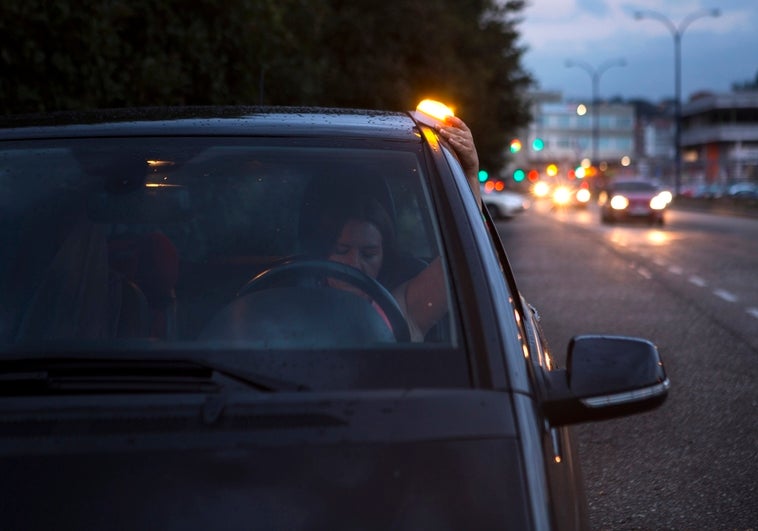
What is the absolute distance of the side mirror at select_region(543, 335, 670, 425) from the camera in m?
2.42

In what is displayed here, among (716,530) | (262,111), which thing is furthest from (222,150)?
(716,530)

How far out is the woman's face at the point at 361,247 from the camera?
3178mm

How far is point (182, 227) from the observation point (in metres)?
2.94

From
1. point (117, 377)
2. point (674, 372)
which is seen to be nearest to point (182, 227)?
point (117, 377)

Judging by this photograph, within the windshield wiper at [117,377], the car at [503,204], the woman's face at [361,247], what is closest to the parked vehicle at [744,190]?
the car at [503,204]

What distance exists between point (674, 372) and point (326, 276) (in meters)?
6.40

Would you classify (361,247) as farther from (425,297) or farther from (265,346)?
(265,346)

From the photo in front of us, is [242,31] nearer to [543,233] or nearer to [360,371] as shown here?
[360,371]

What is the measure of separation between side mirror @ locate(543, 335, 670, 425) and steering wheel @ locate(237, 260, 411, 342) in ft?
1.64

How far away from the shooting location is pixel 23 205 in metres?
2.96

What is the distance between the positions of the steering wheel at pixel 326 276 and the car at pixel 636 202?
39165 mm

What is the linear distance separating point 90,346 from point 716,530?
313 centimetres

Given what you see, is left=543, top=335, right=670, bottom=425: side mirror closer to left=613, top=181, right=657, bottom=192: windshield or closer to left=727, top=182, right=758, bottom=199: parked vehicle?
left=613, top=181, right=657, bottom=192: windshield

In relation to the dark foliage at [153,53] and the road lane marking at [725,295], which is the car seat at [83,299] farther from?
the road lane marking at [725,295]
